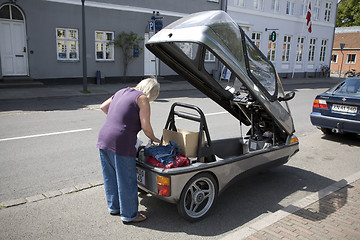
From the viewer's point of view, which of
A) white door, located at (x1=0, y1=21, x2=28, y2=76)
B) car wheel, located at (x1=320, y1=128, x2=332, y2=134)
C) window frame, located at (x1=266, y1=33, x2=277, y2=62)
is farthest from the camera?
A: window frame, located at (x1=266, y1=33, x2=277, y2=62)

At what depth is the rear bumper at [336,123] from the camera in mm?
7246

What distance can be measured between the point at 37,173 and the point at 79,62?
13.6 m

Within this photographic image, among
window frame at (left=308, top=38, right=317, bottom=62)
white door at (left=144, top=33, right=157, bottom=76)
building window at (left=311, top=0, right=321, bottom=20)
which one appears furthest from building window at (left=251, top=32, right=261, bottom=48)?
white door at (left=144, top=33, right=157, bottom=76)

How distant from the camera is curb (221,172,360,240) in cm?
353

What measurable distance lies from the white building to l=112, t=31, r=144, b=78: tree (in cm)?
894

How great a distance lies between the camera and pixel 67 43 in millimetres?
17250

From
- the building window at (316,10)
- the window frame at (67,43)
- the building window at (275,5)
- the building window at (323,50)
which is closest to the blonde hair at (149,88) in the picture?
the window frame at (67,43)

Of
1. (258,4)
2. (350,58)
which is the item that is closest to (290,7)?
(258,4)

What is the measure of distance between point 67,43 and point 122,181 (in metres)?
15.5

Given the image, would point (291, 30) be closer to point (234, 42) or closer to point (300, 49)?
point (300, 49)

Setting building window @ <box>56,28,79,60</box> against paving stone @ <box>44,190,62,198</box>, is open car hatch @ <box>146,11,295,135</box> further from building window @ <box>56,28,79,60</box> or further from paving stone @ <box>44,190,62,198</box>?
building window @ <box>56,28,79,60</box>

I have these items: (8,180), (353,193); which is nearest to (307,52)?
(353,193)

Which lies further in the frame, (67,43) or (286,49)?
(286,49)

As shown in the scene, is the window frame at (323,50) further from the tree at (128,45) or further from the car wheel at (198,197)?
the car wheel at (198,197)
